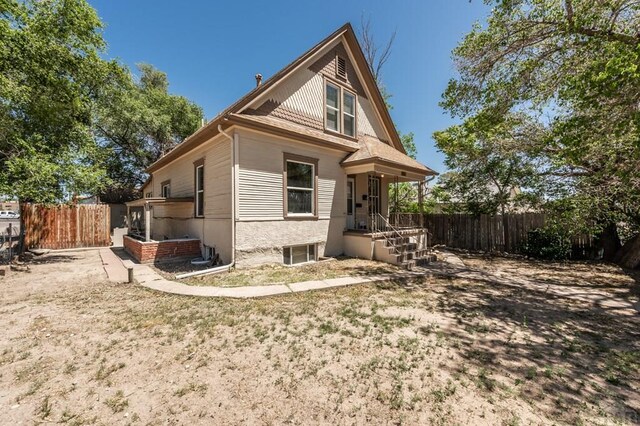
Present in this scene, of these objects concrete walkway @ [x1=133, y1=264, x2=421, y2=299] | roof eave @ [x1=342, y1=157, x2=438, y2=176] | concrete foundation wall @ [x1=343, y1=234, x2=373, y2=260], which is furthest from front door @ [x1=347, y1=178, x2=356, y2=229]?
concrete walkway @ [x1=133, y1=264, x2=421, y2=299]

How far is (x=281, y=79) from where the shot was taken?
28.5ft

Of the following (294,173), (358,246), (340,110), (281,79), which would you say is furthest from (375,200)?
(281,79)

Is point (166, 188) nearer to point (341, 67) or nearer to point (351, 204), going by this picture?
point (351, 204)

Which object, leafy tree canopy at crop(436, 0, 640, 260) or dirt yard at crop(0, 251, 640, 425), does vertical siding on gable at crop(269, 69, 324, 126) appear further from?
dirt yard at crop(0, 251, 640, 425)

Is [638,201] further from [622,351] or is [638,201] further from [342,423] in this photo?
[342,423]

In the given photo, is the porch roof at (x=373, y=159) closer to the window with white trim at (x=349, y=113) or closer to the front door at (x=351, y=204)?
the window with white trim at (x=349, y=113)

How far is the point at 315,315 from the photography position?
4.62 m

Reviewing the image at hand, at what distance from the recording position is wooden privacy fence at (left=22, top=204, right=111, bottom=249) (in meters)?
12.9

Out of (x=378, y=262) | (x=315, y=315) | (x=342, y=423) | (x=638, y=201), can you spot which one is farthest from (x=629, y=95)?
(x=342, y=423)

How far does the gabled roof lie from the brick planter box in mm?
3625

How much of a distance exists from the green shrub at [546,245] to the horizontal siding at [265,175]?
8667 mm

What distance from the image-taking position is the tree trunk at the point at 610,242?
9.92m

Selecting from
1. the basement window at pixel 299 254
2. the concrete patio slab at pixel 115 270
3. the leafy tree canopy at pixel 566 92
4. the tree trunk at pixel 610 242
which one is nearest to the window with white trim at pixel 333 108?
the leafy tree canopy at pixel 566 92

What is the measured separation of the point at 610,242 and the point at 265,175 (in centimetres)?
1297
